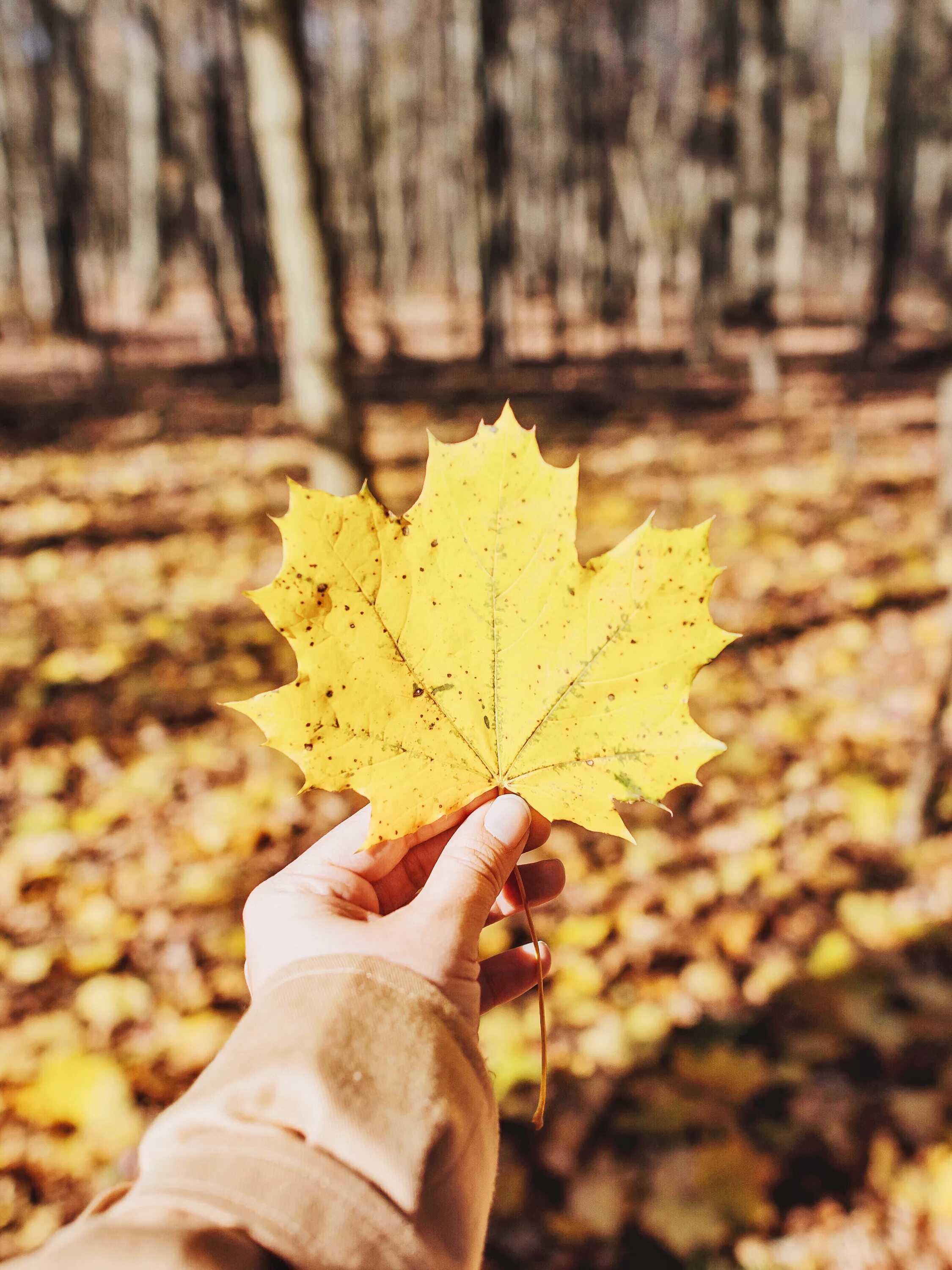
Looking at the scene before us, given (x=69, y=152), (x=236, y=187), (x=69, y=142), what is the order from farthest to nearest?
(x=69, y=142), (x=69, y=152), (x=236, y=187)

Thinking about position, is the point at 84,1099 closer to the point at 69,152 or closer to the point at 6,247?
the point at 69,152

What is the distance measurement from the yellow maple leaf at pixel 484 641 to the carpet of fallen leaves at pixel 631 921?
1.31 meters

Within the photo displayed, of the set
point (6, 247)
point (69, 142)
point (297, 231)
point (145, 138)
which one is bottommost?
point (297, 231)

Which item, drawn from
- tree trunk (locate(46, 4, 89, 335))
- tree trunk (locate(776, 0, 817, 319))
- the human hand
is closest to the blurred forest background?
tree trunk (locate(46, 4, 89, 335))

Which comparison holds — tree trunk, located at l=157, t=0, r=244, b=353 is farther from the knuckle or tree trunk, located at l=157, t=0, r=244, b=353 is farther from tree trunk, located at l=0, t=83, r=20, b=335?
the knuckle

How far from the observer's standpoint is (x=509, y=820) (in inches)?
47.1

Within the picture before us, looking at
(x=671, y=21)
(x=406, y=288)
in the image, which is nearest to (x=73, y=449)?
(x=671, y=21)

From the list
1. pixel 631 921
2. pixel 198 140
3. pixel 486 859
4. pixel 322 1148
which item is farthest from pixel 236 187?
pixel 322 1148

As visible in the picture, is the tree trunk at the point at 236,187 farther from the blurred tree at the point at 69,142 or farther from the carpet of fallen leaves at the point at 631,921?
the carpet of fallen leaves at the point at 631,921

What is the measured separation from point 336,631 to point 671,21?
833 inches

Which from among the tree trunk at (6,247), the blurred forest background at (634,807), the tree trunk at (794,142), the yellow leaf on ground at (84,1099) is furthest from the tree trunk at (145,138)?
the yellow leaf on ground at (84,1099)

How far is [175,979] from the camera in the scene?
93.1 inches

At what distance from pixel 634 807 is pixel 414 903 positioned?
6.61ft

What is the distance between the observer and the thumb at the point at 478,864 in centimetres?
112
